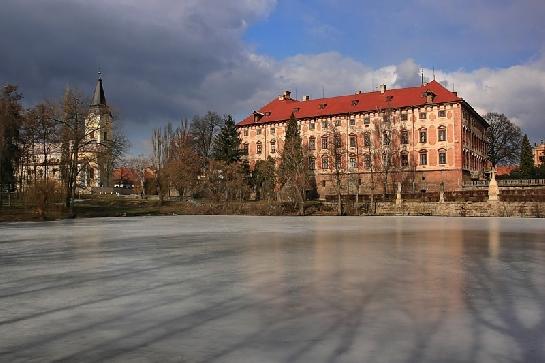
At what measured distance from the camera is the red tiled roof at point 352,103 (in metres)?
66.1

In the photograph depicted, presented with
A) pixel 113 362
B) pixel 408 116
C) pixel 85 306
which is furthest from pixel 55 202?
pixel 408 116

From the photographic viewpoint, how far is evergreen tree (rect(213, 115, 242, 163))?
6775 centimetres

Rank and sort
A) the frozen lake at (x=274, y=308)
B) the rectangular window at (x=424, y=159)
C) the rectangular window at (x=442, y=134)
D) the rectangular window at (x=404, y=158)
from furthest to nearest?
the rectangular window at (x=404, y=158)
the rectangular window at (x=424, y=159)
the rectangular window at (x=442, y=134)
the frozen lake at (x=274, y=308)

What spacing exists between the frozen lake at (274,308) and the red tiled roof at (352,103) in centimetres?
5805

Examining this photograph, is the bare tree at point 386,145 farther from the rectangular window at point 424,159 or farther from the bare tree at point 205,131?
the bare tree at point 205,131

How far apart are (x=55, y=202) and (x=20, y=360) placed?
119 ft

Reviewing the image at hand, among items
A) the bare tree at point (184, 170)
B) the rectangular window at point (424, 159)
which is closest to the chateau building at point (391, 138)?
the rectangular window at point (424, 159)

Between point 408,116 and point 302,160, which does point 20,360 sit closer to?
point 302,160

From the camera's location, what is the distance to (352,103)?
71.9 metres

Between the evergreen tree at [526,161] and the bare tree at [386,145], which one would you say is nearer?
the bare tree at [386,145]

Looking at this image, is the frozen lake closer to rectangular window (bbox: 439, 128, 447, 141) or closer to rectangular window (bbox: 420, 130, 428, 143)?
rectangular window (bbox: 439, 128, 447, 141)

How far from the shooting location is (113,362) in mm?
4031

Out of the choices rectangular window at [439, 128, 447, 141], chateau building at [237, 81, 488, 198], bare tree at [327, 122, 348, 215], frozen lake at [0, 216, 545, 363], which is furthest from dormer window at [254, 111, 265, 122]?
frozen lake at [0, 216, 545, 363]

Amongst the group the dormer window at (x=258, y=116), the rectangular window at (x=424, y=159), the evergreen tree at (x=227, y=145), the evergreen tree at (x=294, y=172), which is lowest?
the evergreen tree at (x=294, y=172)
